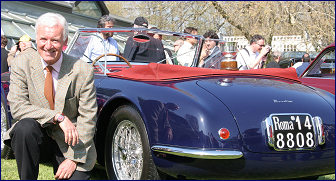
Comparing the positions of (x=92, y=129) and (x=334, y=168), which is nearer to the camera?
(x=92, y=129)

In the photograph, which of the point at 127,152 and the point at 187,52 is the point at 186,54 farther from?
the point at 127,152

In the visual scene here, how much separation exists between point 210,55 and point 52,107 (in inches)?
117

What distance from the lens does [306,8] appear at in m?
14.7

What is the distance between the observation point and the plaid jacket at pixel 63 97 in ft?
10.0

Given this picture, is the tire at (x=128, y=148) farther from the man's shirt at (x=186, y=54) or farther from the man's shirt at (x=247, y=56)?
the man's shirt at (x=247, y=56)

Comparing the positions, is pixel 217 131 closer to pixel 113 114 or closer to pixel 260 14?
pixel 113 114

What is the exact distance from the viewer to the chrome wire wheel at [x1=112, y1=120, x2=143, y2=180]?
12.1 feet

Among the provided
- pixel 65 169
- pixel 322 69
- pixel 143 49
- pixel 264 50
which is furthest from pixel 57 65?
pixel 264 50

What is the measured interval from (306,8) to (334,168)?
12.0 meters

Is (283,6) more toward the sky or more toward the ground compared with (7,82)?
more toward the sky

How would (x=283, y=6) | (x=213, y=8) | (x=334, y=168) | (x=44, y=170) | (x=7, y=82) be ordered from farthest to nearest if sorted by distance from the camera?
(x=213, y=8)
(x=283, y=6)
(x=7, y=82)
(x=44, y=170)
(x=334, y=168)

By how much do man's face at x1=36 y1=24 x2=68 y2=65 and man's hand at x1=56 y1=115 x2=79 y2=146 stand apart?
0.43 m

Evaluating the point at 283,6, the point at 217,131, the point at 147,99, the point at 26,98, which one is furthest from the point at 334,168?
the point at 283,6

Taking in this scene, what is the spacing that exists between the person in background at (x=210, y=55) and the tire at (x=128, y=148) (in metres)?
2.03
